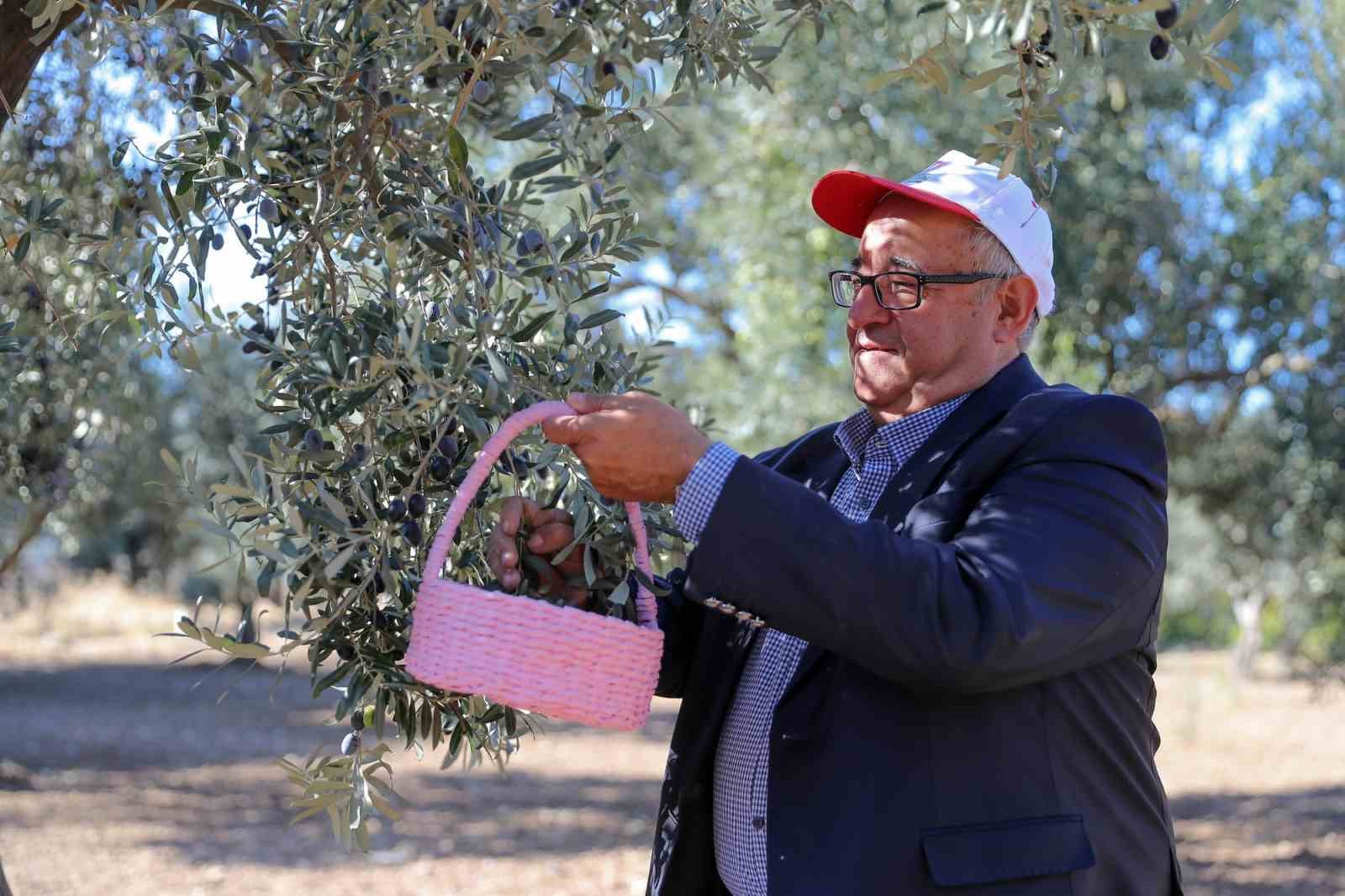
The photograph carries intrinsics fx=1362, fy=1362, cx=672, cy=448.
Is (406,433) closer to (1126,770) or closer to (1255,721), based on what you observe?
(1126,770)

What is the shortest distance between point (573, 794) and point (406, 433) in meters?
9.68

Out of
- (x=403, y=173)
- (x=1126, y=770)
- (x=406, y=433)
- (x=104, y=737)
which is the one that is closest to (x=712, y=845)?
(x=1126, y=770)

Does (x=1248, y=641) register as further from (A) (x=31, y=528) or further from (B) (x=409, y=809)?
(A) (x=31, y=528)

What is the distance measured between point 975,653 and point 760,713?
0.55 meters

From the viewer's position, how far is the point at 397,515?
7.28 ft

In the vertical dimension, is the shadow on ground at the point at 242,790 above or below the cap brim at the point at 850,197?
below

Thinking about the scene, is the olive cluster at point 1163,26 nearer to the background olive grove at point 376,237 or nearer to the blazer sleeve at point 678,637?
the background olive grove at point 376,237

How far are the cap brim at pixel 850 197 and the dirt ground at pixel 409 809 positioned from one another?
77.4 inches

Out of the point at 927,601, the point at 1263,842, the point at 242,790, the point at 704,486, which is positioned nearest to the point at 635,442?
the point at 704,486

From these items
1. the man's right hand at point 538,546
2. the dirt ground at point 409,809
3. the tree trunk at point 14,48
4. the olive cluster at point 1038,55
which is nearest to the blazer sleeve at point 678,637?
the man's right hand at point 538,546

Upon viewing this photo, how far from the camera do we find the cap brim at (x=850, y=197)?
2430mm

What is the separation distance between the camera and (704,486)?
1.89m

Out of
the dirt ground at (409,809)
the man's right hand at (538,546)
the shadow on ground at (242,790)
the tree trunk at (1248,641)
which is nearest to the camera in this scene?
the man's right hand at (538,546)

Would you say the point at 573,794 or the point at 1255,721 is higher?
the point at 1255,721
